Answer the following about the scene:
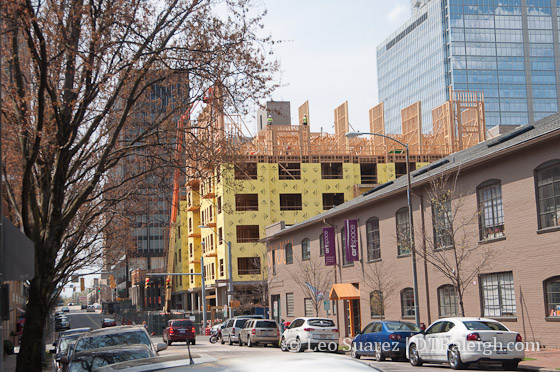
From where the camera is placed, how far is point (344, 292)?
1649 inches

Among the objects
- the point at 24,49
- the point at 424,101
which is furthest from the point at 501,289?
the point at 424,101

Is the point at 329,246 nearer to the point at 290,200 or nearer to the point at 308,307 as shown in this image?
the point at 308,307

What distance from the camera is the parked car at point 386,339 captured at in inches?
1016

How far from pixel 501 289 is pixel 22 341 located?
63.6 feet

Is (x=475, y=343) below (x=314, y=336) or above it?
above

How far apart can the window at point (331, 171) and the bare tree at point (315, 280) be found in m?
23.6

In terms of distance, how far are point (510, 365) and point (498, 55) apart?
145 m

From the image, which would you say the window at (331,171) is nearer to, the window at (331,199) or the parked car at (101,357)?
the window at (331,199)

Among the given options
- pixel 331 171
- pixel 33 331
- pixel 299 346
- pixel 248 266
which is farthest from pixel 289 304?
pixel 33 331

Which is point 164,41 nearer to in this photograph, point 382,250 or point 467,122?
point 382,250

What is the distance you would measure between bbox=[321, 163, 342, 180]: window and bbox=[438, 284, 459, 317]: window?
39316 millimetres

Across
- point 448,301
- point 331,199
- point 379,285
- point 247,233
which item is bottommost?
point 448,301

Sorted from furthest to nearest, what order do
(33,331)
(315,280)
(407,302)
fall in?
(315,280) → (407,302) → (33,331)

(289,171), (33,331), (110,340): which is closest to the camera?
(110,340)
